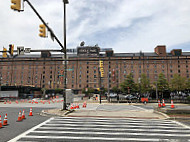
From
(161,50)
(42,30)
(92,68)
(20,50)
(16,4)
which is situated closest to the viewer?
(16,4)

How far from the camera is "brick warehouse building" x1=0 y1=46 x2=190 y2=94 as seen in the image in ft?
282

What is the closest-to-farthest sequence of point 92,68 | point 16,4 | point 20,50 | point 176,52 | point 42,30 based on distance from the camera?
point 16,4 < point 42,30 < point 20,50 < point 176,52 < point 92,68

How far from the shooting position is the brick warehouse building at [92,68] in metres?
85.8

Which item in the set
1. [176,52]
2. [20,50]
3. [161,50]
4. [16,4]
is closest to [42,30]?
[16,4]

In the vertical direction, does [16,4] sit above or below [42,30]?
above

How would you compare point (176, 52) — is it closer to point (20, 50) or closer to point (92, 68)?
point (92, 68)

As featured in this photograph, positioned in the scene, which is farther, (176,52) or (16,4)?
(176,52)

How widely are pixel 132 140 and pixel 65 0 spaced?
41.9ft

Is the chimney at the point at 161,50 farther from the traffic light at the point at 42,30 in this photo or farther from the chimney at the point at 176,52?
the traffic light at the point at 42,30

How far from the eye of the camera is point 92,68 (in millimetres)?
90188

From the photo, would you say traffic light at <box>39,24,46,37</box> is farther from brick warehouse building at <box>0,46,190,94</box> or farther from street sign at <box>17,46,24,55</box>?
brick warehouse building at <box>0,46,190,94</box>

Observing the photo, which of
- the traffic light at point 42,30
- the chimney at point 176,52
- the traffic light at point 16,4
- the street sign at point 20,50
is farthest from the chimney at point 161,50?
the traffic light at point 16,4

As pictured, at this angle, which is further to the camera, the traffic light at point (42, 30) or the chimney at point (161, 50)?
the chimney at point (161, 50)

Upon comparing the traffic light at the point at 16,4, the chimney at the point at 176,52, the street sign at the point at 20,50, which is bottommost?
the street sign at the point at 20,50
